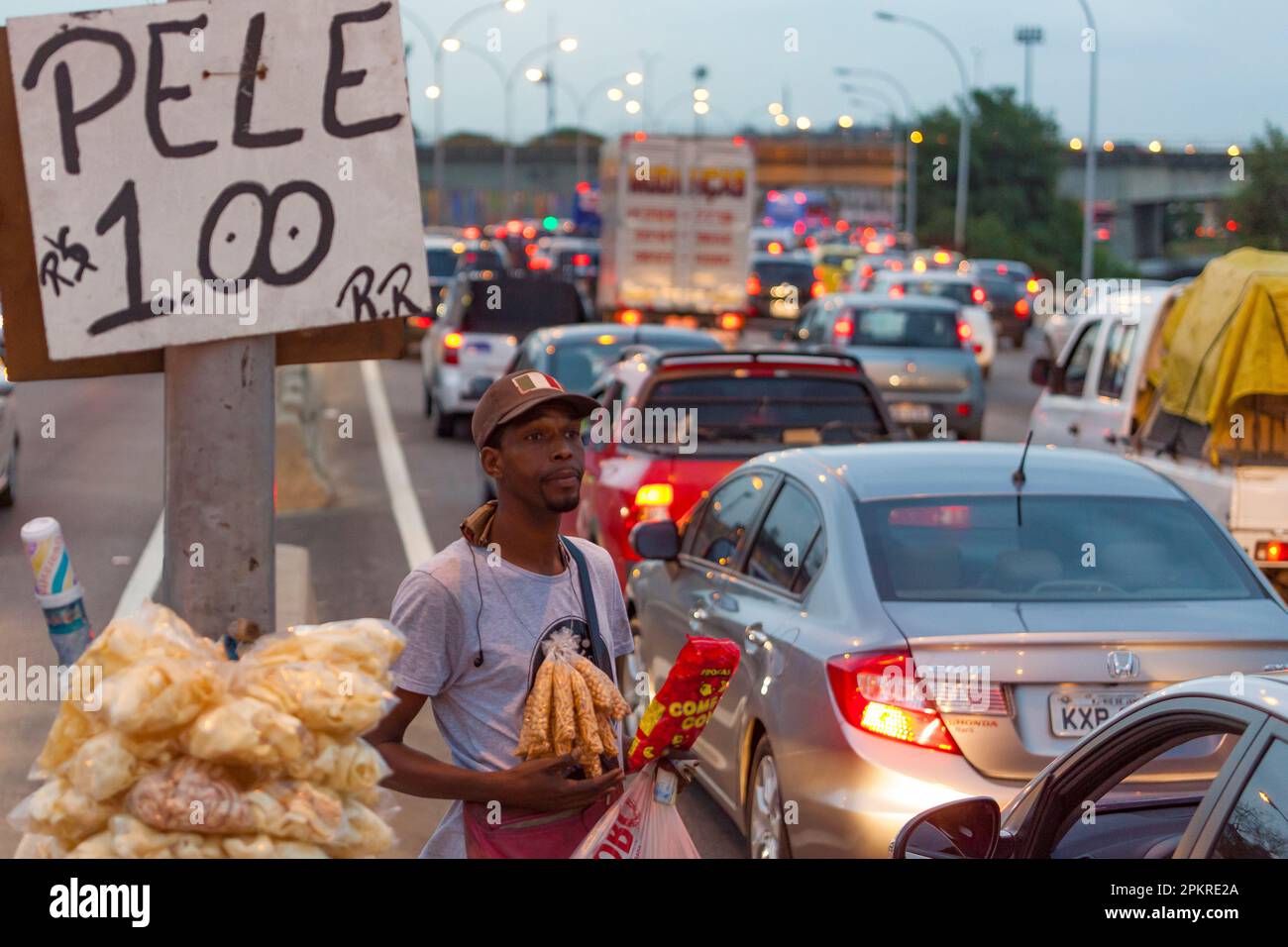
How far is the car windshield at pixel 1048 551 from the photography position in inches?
250

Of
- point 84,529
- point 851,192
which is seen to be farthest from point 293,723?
point 851,192

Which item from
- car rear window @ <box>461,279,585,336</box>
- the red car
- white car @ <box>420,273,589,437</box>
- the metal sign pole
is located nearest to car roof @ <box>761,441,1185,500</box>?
the metal sign pole

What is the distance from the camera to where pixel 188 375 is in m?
3.56

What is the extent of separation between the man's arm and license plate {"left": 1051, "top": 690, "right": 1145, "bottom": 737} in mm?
2411

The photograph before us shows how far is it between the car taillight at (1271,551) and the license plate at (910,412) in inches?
469

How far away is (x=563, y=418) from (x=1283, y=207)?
62572 millimetres

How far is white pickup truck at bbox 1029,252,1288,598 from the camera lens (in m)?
10.6

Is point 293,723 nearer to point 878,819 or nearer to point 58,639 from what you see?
point 58,639

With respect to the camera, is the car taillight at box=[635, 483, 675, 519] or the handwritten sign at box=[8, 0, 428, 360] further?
the car taillight at box=[635, 483, 675, 519]

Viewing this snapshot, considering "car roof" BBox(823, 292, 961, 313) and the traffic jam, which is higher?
the traffic jam

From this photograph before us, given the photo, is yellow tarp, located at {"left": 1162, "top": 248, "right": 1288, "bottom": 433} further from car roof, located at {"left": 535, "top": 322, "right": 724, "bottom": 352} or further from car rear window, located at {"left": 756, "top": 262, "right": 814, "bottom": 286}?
car rear window, located at {"left": 756, "top": 262, "right": 814, "bottom": 286}

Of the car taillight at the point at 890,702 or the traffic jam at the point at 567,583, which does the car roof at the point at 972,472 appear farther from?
the car taillight at the point at 890,702

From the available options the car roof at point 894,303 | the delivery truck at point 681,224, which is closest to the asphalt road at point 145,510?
the car roof at point 894,303

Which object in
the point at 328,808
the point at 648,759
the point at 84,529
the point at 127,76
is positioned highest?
the point at 127,76
